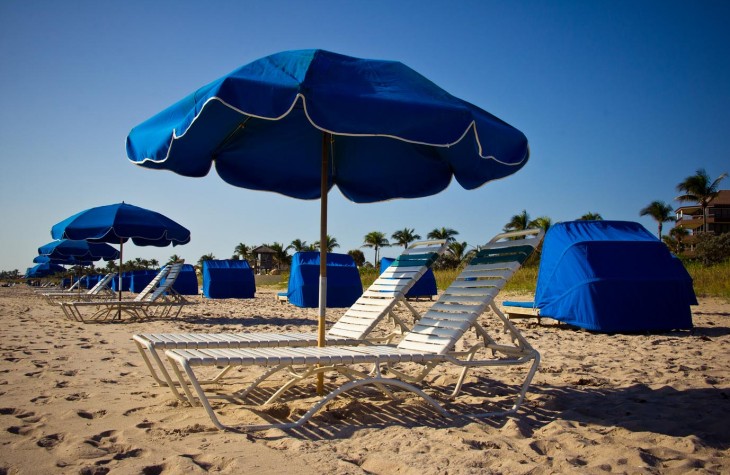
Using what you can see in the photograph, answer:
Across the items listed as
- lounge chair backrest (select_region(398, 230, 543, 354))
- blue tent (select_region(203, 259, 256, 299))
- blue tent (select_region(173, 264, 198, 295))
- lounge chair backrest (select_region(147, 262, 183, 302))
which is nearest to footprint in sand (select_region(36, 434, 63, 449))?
lounge chair backrest (select_region(398, 230, 543, 354))

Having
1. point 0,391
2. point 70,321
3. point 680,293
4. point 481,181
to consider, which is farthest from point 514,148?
point 70,321

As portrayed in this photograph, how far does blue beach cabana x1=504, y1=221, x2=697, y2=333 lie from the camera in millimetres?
8555

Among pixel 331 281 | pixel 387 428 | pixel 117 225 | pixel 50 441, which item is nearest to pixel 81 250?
pixel 331 281

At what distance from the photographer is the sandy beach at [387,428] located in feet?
8.85

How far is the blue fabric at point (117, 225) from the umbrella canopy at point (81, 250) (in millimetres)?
7022

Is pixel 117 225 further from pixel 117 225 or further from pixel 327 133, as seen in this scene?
pixel 327 133

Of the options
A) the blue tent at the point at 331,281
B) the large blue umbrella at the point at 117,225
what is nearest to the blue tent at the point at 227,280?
the blue tent at the point at 331,281

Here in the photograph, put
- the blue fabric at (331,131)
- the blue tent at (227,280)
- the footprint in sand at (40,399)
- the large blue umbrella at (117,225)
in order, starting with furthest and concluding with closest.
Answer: the blue tent at (227,280) → the large blue umbrella at (117,225) → the footprint in sand at (40,399) → the blue fabric at (331,131)

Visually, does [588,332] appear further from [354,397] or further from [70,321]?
[70,321]

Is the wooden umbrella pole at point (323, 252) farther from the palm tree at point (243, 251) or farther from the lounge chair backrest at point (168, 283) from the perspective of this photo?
the palm tree at point (243, 251)

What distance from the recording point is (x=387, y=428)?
335cm

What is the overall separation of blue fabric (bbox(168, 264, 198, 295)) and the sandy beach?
56.7 ft

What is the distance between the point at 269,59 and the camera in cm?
354

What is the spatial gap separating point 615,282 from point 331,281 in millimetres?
7524
